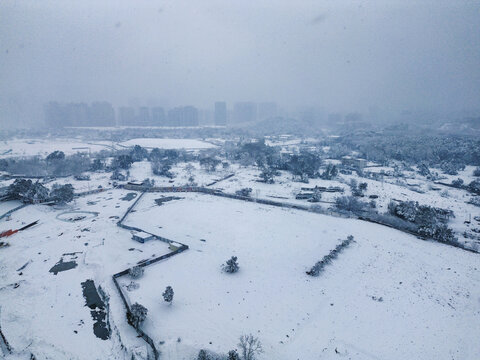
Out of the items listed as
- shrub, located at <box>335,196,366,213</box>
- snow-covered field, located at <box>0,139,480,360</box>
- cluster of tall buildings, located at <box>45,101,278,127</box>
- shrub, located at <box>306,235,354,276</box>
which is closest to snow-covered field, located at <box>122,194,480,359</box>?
snow-covered field, located at <box>0,139,480,360</box>

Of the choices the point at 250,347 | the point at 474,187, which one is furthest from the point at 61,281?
the point at 474,187

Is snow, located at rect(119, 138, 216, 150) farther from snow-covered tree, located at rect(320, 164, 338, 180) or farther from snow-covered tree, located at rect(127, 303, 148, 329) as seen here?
snow-covered tree, located at rect(127, 303, 148, 329)

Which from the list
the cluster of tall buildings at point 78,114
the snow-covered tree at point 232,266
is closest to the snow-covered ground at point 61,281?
the snow-covered tree at point 232,266

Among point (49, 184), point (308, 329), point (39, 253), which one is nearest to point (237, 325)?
point (308, 329)

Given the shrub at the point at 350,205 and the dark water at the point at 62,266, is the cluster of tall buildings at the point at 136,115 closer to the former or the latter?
the shrub at the point at 350,205

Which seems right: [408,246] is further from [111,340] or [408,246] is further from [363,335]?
[111,340]
